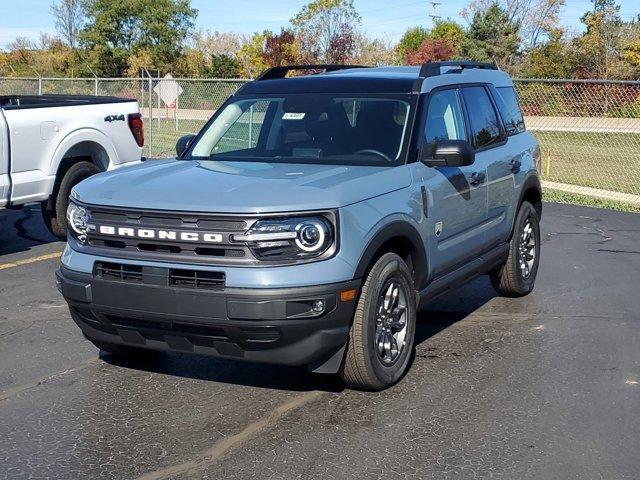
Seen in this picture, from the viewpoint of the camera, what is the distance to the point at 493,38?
180 feet

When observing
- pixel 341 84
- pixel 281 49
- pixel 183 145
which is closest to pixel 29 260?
pixel 183 145

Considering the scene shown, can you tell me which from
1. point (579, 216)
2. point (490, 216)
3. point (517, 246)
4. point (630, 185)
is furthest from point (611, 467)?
point (630, 185)

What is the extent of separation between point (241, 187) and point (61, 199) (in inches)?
216

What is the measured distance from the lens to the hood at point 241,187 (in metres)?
4.64

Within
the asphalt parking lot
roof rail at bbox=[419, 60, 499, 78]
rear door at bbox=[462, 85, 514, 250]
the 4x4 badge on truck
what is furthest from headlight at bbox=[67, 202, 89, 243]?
the 4x4 badge on truck

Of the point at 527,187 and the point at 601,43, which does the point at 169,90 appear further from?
the point at 601,43

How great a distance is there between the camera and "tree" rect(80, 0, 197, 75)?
65562mm

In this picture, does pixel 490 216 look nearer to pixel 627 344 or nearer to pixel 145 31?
pixel 627 344

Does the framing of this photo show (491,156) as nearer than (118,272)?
No

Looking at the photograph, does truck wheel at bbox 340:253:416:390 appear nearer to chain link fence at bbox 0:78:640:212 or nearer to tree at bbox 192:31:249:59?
chain link fence at bbox 0:78:640:212

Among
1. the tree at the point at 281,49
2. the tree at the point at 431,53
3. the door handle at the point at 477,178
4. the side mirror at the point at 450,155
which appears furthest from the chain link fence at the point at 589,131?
the tree at the point at 281,49

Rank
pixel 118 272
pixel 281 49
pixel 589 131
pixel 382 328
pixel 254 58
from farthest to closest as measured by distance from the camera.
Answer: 1. pixel 254 58
2. pixel 281 49
3. pixel 589 131
4. pixel 382 328
5. pixel 118 272

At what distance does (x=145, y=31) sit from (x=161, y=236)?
6571 centimetres

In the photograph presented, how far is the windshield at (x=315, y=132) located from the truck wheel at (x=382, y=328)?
79 centimetres
